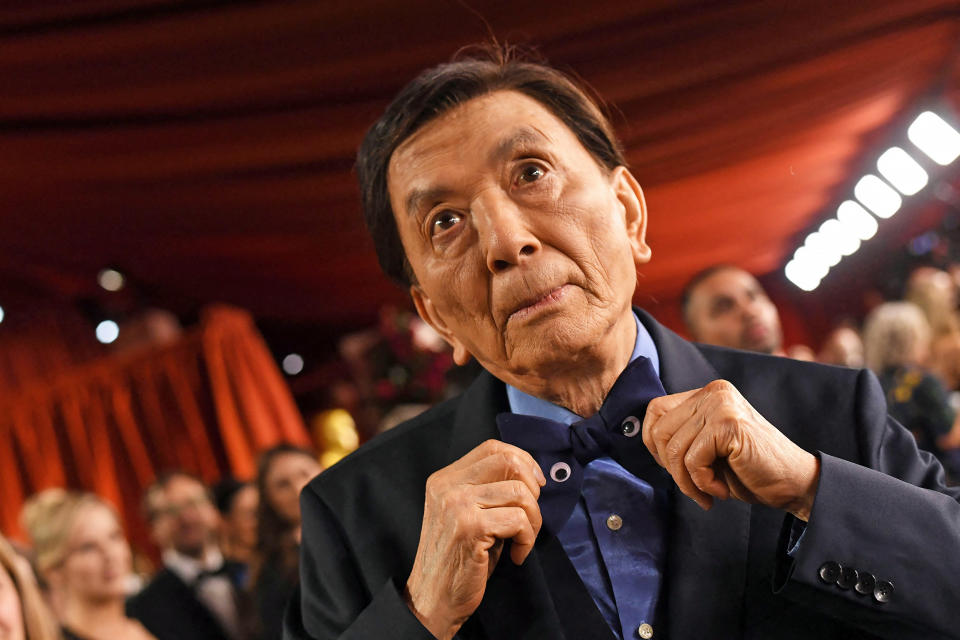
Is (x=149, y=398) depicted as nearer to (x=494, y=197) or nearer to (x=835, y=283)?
(x=835, y=283)

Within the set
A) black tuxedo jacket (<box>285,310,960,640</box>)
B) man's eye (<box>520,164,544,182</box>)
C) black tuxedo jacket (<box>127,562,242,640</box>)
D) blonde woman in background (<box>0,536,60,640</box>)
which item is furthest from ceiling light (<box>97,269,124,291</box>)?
man's eye (<box>520,164,544,182</box>)

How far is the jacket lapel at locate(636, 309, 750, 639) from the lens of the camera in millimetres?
1221

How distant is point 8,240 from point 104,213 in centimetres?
56

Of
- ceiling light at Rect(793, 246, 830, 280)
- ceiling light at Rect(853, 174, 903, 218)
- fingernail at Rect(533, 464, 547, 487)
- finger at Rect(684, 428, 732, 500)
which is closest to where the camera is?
finger at Rect(684, 428, 732, 500)

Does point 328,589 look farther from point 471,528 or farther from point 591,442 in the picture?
point 591,442

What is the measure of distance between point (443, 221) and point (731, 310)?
6.86 feet

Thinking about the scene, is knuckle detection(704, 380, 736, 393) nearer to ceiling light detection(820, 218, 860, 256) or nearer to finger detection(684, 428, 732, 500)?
finger detection(684, 428, 732, 500)

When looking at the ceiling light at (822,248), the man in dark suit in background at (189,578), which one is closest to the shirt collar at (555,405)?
the ceiling light at (822,248)

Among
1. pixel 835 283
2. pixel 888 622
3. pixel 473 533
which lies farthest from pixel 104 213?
pixel 835 283

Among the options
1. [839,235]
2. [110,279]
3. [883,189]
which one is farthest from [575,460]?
[110,279]

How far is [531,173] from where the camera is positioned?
1.35 m

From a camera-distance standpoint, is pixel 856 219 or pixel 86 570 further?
pixel 856 219

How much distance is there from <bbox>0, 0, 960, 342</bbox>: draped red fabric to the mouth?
2.29 ft

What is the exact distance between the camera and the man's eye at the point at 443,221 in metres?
1.37
